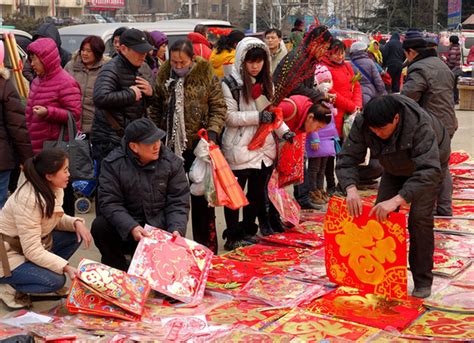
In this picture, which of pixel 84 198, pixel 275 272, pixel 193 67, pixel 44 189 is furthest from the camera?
pixel 84 198

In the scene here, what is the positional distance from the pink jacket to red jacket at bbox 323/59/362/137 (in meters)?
2.74

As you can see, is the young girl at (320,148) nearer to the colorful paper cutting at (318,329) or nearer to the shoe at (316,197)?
the shoe at (316,197)

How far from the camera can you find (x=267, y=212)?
657cm

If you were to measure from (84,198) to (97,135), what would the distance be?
5.06ft

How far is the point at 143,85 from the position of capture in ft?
18.9

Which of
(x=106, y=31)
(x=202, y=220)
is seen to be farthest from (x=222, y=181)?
(x=106, y=31)

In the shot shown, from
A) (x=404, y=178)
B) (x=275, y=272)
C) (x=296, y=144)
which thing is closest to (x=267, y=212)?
(x=296, y=144)

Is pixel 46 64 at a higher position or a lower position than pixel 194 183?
higher

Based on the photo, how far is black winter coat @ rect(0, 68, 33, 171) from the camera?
551 centimetres

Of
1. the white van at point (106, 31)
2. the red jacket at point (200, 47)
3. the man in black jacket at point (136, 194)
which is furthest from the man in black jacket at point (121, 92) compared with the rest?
the white van at point (106, 31)

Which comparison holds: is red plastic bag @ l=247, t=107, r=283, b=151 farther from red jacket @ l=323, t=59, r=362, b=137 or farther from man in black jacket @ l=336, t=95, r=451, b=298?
red jacket @ l=323, t=59, r=362, b=137

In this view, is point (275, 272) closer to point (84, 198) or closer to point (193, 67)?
point (193, 67)

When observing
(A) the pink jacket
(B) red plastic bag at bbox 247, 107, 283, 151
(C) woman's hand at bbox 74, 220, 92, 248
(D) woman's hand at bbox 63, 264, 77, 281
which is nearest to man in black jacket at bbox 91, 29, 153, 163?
(A) the pink jacket

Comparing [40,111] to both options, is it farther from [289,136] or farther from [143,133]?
[289,136]
